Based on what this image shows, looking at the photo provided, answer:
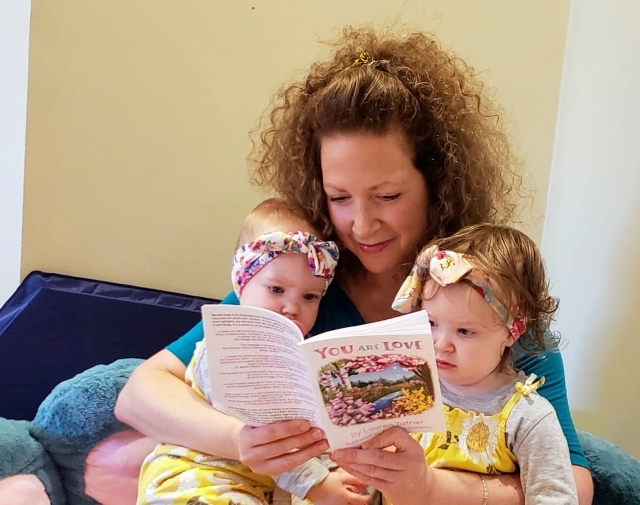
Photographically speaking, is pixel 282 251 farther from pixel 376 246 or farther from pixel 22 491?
pixel 22 491

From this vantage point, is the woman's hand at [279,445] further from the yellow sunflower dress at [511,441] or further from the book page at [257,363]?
Result: the yellow sunflower dress at [511,441]

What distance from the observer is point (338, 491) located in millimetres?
1133

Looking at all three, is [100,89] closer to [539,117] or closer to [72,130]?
[72,130]

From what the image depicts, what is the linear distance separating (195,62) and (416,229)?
98 cm

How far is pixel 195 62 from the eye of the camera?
1.98 meters

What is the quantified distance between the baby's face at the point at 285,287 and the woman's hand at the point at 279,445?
280 millimetres

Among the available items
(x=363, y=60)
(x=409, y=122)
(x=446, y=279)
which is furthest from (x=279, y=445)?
(x=363, y=60)

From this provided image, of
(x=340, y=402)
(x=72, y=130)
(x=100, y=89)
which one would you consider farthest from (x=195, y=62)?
(x=340, y=402)

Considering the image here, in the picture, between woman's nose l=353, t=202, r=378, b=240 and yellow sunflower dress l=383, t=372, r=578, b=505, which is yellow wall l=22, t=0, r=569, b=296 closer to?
woman's nose l=353, t=202, r=378, b=240

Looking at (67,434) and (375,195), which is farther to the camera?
(67,434)

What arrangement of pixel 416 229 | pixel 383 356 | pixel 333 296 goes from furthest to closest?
1. pixel 333 296
2. pixel 416 229
3. pixel 383 356

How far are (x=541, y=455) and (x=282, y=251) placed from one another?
581 millimetres

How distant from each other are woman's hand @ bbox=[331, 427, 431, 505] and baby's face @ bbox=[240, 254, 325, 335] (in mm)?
356

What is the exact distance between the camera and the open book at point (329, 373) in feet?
2.82
